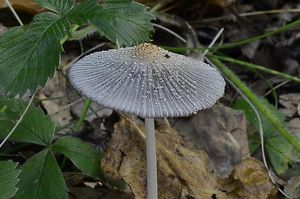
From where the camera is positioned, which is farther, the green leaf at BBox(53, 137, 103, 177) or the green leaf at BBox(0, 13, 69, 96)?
the green leaf at BBox(53, 137, 103, 177)

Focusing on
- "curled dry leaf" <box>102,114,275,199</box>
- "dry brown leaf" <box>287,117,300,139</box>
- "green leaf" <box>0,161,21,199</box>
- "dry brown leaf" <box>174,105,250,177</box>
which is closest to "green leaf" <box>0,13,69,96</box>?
"green leaf" <box>0,161,21,199</box>

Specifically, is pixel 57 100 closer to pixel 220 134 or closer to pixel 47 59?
pixel 220 134

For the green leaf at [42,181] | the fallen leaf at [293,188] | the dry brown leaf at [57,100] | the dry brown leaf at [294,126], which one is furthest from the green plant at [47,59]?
the dry brown leaf at [294,126]

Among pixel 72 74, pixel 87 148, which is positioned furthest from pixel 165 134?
pixel 72 74

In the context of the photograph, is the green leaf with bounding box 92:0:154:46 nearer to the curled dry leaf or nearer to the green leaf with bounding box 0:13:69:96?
the green leaf with bounding box 0:13:69:96

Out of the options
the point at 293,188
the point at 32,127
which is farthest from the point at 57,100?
the point at 293,188

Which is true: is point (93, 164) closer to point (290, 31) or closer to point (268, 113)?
point (268, 113)

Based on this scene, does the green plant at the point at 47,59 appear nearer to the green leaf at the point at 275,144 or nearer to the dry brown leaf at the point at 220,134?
the dry brown leaf at the point at 220,134
